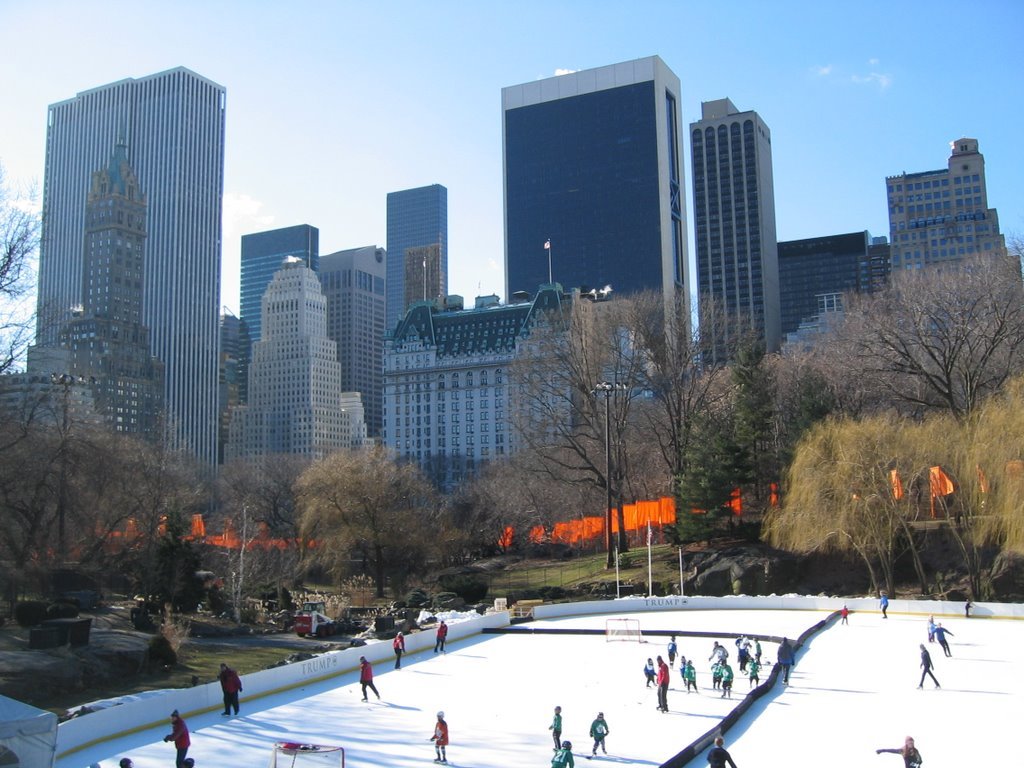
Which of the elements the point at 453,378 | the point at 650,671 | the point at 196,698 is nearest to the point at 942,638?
the point at 650,671

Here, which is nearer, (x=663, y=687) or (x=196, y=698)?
(x=663, y=687)

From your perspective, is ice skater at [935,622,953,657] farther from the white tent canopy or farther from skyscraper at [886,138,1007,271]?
skyscraper at [886,138,1007,271]

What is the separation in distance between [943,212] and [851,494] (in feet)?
518

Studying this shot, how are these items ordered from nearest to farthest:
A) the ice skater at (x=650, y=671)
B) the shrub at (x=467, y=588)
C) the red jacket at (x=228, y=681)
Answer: the red jacket at (x=228, y=681), the ice skater at (x=650, y=671), the shrub at (x=467, y=588)

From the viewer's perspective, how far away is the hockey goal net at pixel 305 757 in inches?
627

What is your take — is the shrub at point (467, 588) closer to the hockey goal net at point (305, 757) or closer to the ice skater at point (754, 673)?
the ice skater at point (754, 673)

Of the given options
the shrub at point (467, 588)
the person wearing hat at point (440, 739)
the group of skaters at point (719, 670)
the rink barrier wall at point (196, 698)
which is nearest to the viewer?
the person wearing hat at point (440, 739)

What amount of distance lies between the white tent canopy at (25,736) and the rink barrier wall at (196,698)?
418 centimetres

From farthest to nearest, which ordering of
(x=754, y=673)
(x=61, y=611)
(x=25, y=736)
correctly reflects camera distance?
1. (x=61, y=611)
2. (x=754, y=673)
3. (x=25, y=736)

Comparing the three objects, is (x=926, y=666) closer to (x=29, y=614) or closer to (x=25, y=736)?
(x=25, y=736)

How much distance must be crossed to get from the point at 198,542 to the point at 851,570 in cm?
3412

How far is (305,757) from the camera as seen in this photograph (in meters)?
16.1

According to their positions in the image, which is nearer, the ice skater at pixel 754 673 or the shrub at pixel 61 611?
the ice skater at pixel 754 673

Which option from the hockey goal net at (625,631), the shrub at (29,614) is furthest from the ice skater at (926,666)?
the shrub at (29,614)
